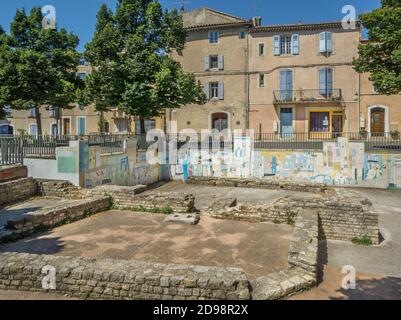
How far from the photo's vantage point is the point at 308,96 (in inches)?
1160

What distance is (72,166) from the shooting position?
12711 millimetres

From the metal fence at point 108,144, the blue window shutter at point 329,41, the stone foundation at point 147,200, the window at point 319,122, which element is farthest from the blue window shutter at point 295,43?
the stone foundation at point 147,200

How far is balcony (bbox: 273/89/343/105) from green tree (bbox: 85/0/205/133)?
10953 mm

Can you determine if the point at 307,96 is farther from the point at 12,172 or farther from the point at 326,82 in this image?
the point at 12,172

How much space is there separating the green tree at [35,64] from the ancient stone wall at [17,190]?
8.46m

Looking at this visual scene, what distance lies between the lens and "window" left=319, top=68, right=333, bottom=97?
95.3 ft

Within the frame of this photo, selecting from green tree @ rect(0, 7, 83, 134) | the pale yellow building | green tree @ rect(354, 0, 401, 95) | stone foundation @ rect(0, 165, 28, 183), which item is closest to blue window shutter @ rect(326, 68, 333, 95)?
the pale yellow building

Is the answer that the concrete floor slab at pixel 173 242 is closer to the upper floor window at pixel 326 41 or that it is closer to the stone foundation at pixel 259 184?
the stone foundation at pixel 259 184

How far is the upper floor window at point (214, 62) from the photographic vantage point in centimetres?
3142

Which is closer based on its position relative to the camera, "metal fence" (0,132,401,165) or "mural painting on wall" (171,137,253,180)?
"metal fence" (0,132,401,165)

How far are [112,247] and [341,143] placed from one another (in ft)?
44.2

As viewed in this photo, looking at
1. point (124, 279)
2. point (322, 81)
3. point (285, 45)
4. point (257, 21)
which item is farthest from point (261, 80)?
point (124, 279)

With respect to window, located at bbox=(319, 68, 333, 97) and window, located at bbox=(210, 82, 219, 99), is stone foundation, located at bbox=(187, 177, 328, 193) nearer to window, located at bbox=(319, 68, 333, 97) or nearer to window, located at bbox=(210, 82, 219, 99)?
window, located at bbox=(210, 82, 219, 99)
